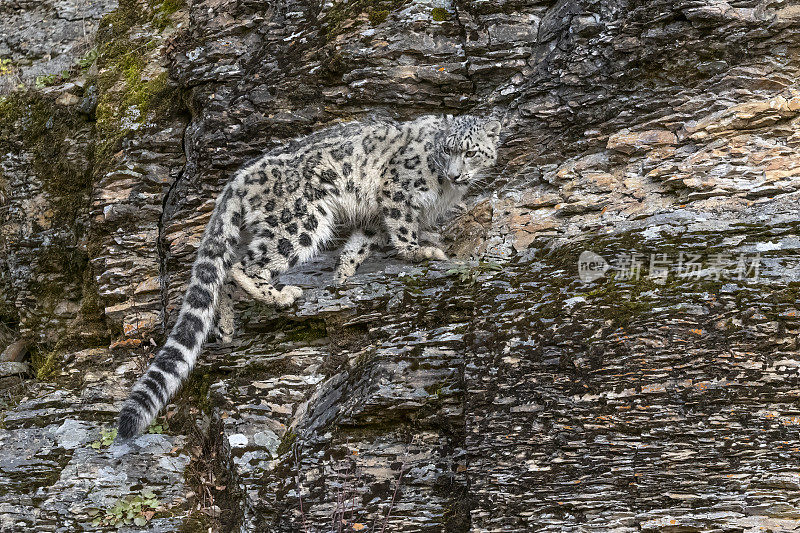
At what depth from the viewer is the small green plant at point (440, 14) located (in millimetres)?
8992

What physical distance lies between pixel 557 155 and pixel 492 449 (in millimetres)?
3600

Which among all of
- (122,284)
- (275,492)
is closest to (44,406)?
(122,284)

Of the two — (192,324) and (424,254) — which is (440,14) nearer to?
(424,254)

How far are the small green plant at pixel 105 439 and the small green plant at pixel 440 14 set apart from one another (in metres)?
6.50

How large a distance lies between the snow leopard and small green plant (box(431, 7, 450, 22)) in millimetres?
1378

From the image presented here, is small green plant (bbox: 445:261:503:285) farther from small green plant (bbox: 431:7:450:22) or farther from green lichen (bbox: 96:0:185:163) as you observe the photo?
green lichen (bbox: 96:0:185:163)

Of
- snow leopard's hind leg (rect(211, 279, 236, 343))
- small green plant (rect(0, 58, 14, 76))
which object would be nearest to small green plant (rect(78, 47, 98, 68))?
small green plant (rect(0, 58, 14, 76))

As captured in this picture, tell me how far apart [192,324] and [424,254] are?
278 cm

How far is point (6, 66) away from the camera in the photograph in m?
11.3

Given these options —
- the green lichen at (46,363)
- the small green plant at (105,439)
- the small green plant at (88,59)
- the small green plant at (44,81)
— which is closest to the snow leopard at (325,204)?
the small green plant at (105,439)

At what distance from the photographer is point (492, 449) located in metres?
6.17

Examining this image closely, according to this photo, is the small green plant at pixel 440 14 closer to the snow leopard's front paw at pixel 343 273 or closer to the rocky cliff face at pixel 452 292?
the rocky cliff face at pixel 452 292

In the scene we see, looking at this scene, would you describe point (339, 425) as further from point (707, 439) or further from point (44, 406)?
Answer: point (44, 406)

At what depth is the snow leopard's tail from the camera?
7043mm
